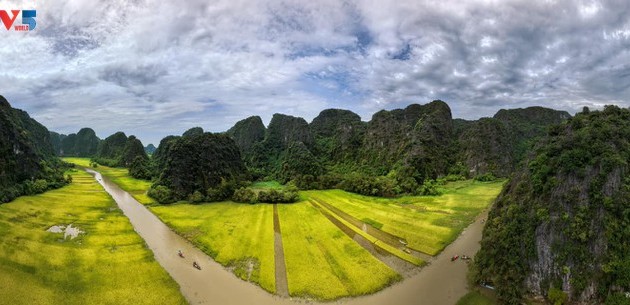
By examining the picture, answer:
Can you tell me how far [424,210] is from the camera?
212 ft

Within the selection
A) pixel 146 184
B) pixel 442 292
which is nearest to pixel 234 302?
pixel 442 292

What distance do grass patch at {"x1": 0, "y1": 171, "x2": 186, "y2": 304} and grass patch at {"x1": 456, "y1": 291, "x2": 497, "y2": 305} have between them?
2643cm

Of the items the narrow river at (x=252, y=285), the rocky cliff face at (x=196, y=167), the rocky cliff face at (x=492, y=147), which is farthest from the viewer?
the rocky cliff face at (x=492, y=147)

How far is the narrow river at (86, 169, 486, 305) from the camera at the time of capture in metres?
33.1

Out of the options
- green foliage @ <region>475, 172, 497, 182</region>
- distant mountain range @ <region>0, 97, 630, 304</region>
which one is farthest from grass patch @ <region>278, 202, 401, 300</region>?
green foliage @ <region>475, 172, 497, 182</region>

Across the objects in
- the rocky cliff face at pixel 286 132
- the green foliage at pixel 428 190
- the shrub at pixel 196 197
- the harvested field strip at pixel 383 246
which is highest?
the rocky cliff face at pixel 286 132

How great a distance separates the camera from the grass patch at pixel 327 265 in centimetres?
3469

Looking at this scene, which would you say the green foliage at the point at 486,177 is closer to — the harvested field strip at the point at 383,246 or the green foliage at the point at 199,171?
the harvested field strip at the point at 383,246

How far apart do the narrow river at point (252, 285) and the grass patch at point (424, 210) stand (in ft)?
12.4

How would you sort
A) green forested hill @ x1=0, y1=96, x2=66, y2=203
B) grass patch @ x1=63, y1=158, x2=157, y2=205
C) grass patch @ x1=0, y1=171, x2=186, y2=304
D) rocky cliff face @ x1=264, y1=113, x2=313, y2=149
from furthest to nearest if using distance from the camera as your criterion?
rocky cliff face @ x1=264, y1=113, x2=313, y2=149 → grass patch @ x1=63, y1=158, x2=157, y2=205 → green forested hill @ x1=0, y1=96, x2=66, y2=203 → grass patch @ x1=0, y1=171, x2=186, y2=304

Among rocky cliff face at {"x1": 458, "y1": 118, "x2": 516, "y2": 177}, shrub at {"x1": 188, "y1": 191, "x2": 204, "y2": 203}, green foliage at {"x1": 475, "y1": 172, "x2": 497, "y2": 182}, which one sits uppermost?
rocky cliff face at {"x1": 458, "y1": 118, "x2": 516, "y2": 177}

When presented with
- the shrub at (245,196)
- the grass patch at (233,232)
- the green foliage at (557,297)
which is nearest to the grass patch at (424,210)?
the shrub at (245,196)

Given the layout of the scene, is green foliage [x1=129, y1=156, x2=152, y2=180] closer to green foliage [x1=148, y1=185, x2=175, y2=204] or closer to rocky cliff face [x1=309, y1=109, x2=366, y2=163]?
green foliage [x1=148, y1=185, x2=175, y2=204]

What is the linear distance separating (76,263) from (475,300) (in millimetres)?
41924
